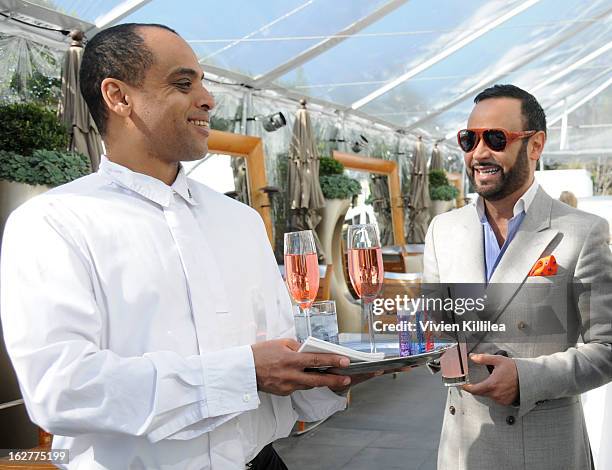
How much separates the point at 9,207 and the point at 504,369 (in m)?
3.10

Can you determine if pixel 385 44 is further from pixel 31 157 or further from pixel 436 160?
pixel 436 160

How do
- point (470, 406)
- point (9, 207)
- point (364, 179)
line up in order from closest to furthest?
point (470, 406), point (9, 207), point (364, 179)

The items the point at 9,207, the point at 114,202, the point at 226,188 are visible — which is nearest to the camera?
the point at 114,202

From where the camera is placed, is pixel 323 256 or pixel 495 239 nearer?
pixel 495 239

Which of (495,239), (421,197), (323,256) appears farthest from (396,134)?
(495,239)

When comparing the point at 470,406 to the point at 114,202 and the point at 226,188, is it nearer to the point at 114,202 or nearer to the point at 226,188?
the point at 114,202

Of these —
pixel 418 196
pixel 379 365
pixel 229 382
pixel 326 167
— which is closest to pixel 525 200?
pixel 379 365

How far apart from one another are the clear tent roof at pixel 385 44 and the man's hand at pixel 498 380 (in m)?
4.32

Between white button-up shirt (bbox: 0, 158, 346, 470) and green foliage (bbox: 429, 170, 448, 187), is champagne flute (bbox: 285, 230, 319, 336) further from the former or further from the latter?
green foliage (bbox: 429, 170, 448, 187)

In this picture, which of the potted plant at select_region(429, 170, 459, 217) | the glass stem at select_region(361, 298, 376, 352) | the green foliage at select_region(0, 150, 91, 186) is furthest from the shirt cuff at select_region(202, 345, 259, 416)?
the potted plant at select_region(429, 170, 459, 217)

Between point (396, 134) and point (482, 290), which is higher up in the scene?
point (396, 134)

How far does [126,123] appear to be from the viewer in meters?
1.51

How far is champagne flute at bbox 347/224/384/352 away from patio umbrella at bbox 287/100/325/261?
653 centimetres

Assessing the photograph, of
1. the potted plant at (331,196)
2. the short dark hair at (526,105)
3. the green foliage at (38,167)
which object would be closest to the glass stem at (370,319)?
the short dark hair at (526,105)
